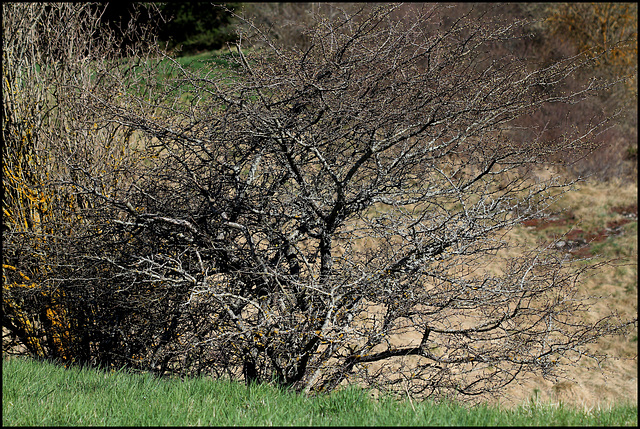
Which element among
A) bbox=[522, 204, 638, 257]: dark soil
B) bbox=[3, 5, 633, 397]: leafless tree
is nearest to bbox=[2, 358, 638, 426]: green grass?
bbox=[3, 5, 633, 397]: leafless tree

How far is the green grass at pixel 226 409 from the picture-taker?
8.70 ft

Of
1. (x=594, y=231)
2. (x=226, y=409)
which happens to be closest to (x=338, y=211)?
(x=226, y=409)

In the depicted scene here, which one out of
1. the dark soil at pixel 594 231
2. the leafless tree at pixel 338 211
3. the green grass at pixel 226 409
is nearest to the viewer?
the green grass at pixel 226 409

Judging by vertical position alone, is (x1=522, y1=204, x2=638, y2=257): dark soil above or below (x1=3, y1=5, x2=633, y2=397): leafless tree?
above

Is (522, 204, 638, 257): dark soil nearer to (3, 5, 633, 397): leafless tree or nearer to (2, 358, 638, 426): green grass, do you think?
(3, 5, 633, 397): leafless tree

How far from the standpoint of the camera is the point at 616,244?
37.7ft

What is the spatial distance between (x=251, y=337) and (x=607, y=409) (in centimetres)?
242

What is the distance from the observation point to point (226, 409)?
9.51 ft

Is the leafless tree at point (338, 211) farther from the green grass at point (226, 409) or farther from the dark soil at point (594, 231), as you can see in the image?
the dark soil at point (594, 231)

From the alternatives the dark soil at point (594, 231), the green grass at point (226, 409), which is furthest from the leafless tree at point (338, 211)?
the dark soil at point (594, 231)

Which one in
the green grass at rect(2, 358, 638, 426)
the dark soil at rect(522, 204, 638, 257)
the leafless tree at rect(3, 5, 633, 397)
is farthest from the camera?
the dark soil at rect(522, 204, 638, 257)

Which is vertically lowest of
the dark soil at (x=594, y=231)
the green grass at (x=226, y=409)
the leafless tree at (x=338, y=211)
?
the green grass at (x=226, y=409)

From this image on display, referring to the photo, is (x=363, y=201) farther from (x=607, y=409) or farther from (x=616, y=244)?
(x=616, y=244)

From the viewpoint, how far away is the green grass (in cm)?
265
